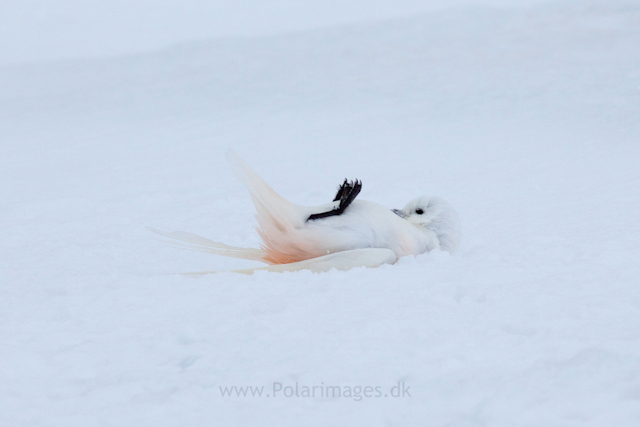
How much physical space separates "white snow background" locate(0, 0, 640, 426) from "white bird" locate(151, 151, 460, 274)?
0.18 m

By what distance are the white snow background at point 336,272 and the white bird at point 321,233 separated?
183 mm

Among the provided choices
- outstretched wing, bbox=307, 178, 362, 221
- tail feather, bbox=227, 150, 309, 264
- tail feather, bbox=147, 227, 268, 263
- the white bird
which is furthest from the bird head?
tail feather, bbox=147, 227, 268, 263

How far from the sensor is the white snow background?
1855 mm

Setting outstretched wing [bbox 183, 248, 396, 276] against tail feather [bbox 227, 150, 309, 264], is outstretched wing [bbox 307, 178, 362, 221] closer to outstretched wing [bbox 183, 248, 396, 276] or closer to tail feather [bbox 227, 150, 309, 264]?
tail feather [bbox 227, 150, 309, 264]

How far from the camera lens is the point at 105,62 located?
41.2ft

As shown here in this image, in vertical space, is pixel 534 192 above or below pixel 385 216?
above

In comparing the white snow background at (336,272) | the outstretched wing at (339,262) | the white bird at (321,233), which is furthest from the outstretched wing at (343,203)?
the white snow background at (336,272)

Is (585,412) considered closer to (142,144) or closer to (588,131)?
(588,131)

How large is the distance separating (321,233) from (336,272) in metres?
0.40

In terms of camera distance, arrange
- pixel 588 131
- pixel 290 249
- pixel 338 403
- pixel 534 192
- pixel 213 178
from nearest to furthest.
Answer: pixel 338 403
pixel 290 249
pixel 534 192
pixel 213 178
pixel 588 131

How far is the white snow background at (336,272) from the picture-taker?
186cm

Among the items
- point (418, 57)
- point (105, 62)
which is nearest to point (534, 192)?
point (418, 57)

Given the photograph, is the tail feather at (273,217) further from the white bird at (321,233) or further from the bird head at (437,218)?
the bird head at (437,218)

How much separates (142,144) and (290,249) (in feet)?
16.4
